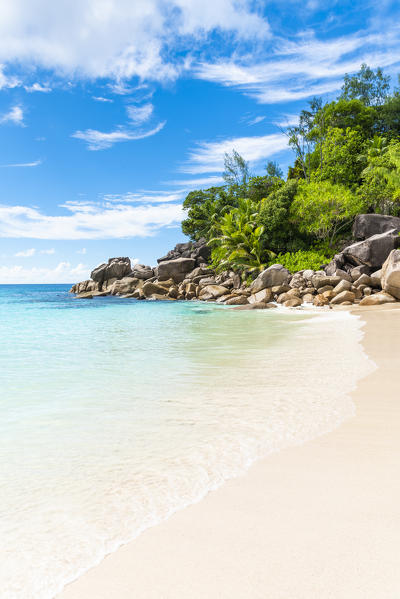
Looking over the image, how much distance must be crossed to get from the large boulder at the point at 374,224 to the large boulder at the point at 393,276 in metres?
7.50

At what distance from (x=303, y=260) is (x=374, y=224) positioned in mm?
5161

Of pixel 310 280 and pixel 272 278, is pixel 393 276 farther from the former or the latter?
pixel 272 278

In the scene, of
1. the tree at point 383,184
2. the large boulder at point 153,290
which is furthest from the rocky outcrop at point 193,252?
the tree at point 383,184

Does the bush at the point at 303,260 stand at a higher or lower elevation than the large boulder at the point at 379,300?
higher

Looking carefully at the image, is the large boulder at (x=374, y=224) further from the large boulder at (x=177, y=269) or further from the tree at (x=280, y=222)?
the large boulder at (x=177, y=269)

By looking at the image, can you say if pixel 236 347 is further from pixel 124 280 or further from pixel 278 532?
pixel 124 280

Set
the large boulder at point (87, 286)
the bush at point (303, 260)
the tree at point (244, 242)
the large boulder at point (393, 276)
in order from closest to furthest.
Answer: the large boulder at point (393, 276) → the bush at point (303, 260) → the tree at point (244, 242) → the large boulder at point (87, 286)

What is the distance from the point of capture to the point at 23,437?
3393 mm

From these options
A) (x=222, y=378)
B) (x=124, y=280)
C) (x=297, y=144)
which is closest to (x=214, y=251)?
(x=124, y=280)

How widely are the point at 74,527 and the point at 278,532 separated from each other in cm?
104

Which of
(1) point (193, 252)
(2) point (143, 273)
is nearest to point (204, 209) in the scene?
(1) point (193, 252)

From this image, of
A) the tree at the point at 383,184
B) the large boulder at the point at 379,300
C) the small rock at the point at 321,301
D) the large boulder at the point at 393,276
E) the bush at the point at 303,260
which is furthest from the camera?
the bush at the point at 303,260

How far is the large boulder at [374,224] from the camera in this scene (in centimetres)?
2428

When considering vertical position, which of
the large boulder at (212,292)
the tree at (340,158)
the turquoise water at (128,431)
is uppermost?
the tree at (340,158)
